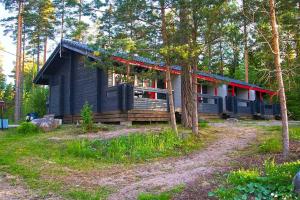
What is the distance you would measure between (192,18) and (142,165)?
4779 millimetres

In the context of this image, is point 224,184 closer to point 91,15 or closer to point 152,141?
point 152,141

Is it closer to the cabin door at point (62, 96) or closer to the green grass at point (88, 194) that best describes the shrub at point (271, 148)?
the green grass at point (88, 194)

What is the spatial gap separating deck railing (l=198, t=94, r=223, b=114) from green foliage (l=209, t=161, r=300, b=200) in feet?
47.6

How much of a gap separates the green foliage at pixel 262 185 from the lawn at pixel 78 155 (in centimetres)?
229

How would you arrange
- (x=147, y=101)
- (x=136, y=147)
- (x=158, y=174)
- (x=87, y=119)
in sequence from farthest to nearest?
1. (x=147, y=101)
2. (x=87, y=119)
3. (x=136, y=147)
4. (x=158, y=174)

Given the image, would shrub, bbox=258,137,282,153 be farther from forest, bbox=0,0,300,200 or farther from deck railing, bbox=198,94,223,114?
deck railing, bbox=198,94,223,114

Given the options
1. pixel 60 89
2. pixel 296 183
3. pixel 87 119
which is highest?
pixel 60 89

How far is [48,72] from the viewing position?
76.4ft

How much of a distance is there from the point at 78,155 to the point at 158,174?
10.2 feet

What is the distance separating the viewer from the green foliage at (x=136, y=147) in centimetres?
977

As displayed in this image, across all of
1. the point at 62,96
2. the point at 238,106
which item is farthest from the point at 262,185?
the point at 238,106

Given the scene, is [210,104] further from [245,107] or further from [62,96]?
[62,96]

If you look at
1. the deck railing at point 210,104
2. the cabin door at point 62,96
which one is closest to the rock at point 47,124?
the cabin door at point 62,96

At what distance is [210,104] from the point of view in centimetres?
2178
